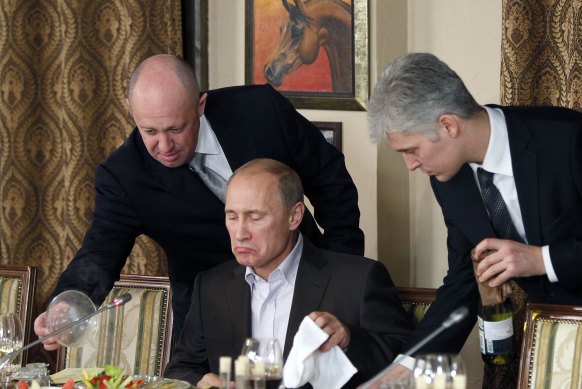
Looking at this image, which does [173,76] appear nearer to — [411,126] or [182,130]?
[182,130]

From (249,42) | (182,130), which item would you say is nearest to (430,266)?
(249,42)

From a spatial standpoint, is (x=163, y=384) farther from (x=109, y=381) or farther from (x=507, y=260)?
(x=507, y=260)

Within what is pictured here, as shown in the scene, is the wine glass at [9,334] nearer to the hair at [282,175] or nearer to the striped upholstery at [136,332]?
the striped upholstery at [136,332]

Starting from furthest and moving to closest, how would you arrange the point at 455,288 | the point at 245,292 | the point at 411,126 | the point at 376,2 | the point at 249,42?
the point at 249,42, the point at 376,2, the point at 245,292, the point at 455,288, the point at 411,126

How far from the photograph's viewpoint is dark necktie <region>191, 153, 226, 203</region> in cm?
357

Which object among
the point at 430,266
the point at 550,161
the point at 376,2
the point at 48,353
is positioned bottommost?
the point at 48,353

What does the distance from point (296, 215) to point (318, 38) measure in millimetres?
1598

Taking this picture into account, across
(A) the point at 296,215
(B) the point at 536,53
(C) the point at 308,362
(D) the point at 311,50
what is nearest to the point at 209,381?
(C) the point at 308,362

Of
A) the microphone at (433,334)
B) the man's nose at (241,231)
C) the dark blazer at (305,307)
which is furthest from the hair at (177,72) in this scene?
the microphone at (433,334)

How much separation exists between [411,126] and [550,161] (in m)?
0.43

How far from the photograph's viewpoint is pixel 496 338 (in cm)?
286

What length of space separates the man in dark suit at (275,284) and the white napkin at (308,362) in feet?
1.07

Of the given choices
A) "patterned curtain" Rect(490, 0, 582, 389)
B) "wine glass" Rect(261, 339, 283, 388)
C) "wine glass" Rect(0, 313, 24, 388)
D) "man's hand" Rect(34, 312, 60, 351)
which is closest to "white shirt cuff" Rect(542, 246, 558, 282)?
"wine glass" Rect(261, 339, 283, 388)

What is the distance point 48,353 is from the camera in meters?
5.22
